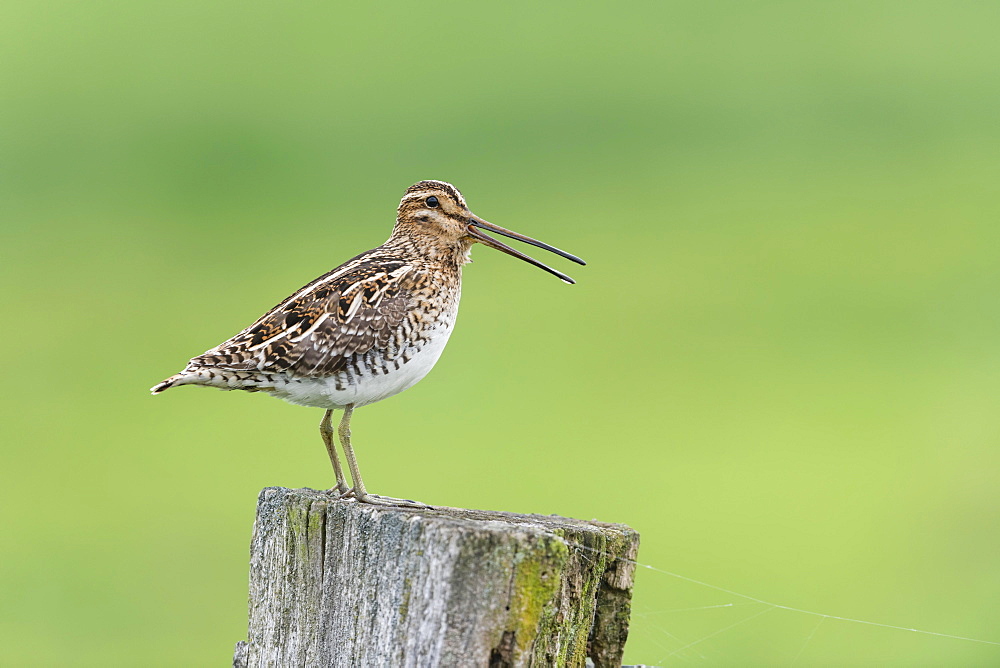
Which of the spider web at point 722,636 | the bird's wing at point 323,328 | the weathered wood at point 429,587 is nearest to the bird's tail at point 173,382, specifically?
the bird's wing at point 323,328

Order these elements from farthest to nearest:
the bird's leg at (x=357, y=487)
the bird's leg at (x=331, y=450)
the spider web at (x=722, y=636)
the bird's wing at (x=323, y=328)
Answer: the spider web at (x=722, y=636) → the bird's leg at (x=331, y=450) → the bird's wing at (x=323, y=328) → the bird's leg at (x=357, y=487)

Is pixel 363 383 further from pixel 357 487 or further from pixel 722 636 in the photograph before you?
pixel 722 636

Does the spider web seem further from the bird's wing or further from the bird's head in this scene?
the bird's wing

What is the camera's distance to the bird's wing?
16.3 ft

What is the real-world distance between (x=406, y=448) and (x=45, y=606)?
425 centimetres

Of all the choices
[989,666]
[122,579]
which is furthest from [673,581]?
[122,579]

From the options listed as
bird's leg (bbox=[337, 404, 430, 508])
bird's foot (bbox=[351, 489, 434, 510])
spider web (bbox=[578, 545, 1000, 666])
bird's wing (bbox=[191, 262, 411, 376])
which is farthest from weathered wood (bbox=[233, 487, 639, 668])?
spider web (bbox=[578, 545, 1000, 666])

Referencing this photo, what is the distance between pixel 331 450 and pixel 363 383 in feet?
1.89

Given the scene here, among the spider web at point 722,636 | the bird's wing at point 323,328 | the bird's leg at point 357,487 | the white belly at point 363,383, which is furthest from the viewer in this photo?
the spider web at point 722,636

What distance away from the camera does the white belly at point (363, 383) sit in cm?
512

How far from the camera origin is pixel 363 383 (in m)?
5.16

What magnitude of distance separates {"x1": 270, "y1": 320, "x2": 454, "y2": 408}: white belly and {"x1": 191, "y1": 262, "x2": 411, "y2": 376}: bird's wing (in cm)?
7

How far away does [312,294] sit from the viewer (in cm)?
527

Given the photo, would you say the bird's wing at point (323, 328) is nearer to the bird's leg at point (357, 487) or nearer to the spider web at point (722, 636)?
the bird's leg at point (357, 487)
